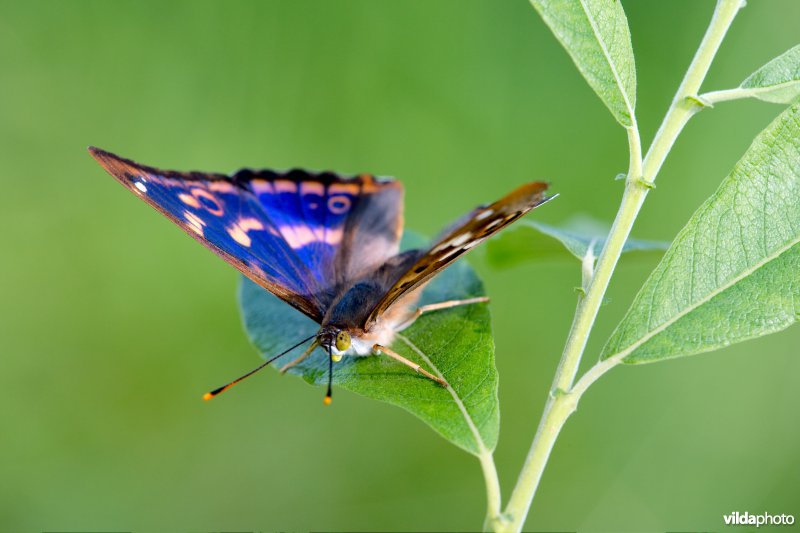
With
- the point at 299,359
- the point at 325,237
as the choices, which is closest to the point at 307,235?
the point at 325,237

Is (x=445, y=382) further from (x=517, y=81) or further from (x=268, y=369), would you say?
(x=517, y=81)

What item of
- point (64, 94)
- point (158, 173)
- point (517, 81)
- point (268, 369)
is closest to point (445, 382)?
point (158, 173)

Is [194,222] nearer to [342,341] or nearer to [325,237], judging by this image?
[325,237]

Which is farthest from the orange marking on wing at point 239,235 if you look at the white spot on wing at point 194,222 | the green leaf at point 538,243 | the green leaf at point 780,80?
the green leaf at point 780,80

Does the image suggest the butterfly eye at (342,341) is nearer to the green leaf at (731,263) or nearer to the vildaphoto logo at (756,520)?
the green leaf at (731,263)

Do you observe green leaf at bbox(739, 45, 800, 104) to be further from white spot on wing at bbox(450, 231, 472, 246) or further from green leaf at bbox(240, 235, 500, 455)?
green leaf at bbox(240, 235, 500, 455)
